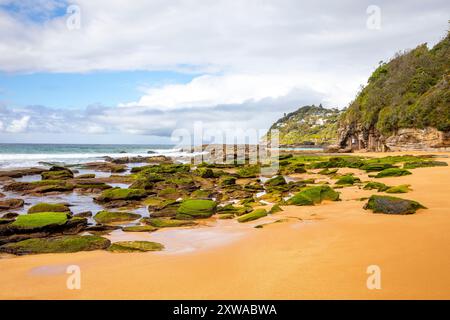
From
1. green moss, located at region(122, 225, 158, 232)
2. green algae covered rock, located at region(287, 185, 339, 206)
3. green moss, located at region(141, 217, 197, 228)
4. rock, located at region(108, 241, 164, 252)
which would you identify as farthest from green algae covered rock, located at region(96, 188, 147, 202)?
rock, located at region(108, 241, 164, 252)

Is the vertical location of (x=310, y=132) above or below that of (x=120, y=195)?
above

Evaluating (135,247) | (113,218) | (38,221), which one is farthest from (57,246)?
(113,218)

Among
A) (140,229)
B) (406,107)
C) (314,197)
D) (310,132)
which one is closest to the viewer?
(140,229)

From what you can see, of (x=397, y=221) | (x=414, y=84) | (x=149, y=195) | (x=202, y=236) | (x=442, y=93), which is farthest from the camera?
(x=414, y=84)

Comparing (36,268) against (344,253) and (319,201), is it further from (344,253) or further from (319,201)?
(319,201)

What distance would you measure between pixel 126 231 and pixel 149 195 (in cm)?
744

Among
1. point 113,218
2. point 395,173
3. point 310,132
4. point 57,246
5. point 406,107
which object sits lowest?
point 113,218

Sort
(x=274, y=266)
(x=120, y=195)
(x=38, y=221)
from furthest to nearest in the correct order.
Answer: (x=120, y=195) → (x=38, y=221) → (x=274, y=266)

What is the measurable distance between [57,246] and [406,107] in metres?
44.1

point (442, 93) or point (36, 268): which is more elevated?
point (442, 93)

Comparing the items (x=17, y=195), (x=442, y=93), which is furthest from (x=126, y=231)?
(x=442, y=93)

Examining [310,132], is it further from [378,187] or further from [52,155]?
[378,187]

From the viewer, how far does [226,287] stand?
451cm

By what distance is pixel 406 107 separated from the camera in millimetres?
41906
